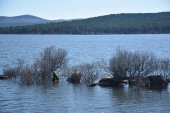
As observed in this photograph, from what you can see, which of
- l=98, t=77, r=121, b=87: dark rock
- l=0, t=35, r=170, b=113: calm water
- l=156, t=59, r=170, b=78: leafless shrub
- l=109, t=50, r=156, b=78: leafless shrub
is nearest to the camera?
l=0, t=35, r=170, b=113: calm water

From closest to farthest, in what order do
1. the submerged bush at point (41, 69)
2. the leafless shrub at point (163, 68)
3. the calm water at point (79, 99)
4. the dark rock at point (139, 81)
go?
the calm water at point (79, 99), the dark rock at point (139, 81), the leafless shrub at point (163, 68), the submerged bush at point (41, 69)

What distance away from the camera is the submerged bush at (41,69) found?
4181 cm

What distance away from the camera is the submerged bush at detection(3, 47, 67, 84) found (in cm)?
4181

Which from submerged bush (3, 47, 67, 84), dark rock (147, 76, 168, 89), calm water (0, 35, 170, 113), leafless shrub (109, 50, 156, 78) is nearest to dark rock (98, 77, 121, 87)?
leafless shrub (109, 50, 156, 78)

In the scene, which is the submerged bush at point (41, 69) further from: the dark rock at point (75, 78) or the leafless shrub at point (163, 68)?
the leafless shrub at point (163, 68)

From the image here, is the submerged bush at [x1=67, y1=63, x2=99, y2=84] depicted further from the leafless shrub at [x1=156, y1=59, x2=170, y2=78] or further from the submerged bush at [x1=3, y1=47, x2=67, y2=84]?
the leafless shrub at [x1=156, y1=59, x2=170, y2=78]

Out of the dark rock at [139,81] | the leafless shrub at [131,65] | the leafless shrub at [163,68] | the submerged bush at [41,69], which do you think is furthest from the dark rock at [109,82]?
the submerged bush at [41,69]

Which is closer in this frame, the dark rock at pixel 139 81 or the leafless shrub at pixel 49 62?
the dark rock at pixel 139 81

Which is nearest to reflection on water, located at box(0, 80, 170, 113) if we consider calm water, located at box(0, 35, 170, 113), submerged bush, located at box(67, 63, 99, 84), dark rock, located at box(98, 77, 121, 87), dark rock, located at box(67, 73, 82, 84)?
calm water, located at box(0, 35, 170, 113)

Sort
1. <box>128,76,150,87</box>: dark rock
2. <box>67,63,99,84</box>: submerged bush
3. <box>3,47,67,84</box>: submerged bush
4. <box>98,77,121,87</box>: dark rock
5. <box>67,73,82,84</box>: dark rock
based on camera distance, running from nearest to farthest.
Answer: <box>128,76,150,87</box>: dark rock → <box>98,77,121,87</box>: dark rock → <box>67,63,99,84</box>: submerged bush → <box>3,47,67,84</box>: submerged bush → <box>67,73,82,84</box>: dark rock

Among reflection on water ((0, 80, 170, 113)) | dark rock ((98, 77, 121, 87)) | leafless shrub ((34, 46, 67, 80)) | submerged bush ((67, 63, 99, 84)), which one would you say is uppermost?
leafless shrub ((34, 46, 67, 80))

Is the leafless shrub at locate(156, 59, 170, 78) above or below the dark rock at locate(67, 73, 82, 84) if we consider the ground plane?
above

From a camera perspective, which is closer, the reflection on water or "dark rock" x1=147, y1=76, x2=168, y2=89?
the reflection on water

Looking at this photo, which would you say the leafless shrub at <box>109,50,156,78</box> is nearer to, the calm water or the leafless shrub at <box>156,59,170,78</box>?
the leafless shrub at <box>156,59,170,78</box>
